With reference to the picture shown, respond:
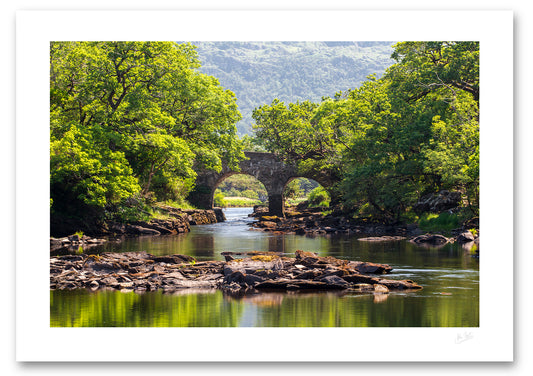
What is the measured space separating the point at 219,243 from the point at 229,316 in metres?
18.9

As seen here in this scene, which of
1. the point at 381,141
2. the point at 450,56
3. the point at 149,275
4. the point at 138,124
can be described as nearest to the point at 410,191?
the point at 381,141

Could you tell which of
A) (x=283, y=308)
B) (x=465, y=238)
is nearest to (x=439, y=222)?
(x=465, y=238)

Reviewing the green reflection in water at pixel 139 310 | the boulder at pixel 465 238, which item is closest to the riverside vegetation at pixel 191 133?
the boulder at pixel 465 238

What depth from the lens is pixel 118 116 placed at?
35312 millimetres

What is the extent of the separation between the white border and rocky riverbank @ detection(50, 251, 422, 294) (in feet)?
14.1

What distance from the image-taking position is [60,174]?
103 ft

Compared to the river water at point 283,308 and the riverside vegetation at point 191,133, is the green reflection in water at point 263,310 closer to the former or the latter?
the river water at point 283,308

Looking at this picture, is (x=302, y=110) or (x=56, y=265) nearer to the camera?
(x=56, y=265)
